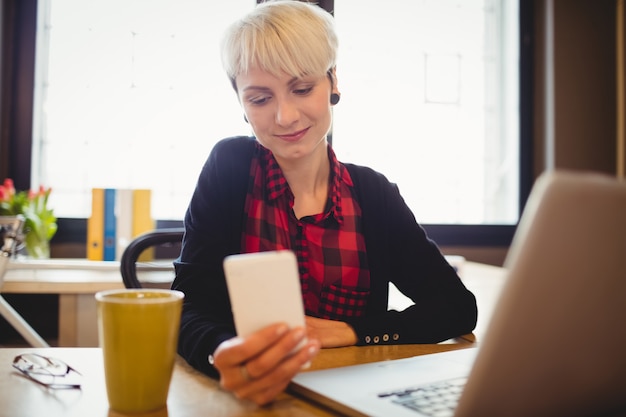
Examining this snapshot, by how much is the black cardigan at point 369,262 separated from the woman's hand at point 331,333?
0.05 ft

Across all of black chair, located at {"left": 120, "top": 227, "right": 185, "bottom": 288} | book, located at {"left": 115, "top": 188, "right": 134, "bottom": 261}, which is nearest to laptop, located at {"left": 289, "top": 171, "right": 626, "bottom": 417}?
black chair, located at {"left": 120, "top": 227, "right": 185, "bottom": 288}

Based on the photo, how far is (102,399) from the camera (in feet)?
2.04

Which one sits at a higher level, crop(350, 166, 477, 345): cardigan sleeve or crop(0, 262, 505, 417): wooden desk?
crop(350, 166, 477, 345): cardigan sleeve

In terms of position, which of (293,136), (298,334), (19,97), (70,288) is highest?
(19,97)

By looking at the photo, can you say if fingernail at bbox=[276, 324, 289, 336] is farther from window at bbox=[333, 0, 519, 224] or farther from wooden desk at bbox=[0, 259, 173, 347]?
window at bbox=[333, 0, 519, 224]

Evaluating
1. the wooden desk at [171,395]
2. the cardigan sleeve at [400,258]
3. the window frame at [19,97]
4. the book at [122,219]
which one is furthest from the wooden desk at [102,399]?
the window frame at [19,97]

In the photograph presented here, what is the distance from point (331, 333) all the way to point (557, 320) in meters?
0.49

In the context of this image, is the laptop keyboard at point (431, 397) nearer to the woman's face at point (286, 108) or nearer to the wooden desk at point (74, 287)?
the woman's face at point (286, 108)

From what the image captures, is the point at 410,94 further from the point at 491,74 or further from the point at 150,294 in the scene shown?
the point at 150,294

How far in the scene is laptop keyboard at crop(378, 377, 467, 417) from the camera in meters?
0.56

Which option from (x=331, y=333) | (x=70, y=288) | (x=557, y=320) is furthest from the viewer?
(x=70, y=288)

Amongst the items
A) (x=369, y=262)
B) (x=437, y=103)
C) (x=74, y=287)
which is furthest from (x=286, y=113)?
(x=437, y=103)

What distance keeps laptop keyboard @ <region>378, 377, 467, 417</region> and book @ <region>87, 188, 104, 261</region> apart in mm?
1760

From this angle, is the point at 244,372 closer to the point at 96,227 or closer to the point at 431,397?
the point at 431,397
